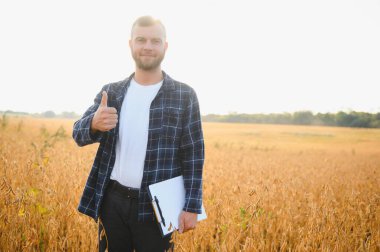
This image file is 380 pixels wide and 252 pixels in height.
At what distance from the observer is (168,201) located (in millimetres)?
1602

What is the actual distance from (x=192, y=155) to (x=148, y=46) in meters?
0.77

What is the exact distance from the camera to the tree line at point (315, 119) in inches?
1345

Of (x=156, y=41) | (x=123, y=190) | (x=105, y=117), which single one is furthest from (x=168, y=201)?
(x=156, y=41)

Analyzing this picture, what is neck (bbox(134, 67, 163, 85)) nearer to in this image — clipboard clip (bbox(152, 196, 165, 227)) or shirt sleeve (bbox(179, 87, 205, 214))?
shirt sleeve (bbox(179, 87, 205, 214))

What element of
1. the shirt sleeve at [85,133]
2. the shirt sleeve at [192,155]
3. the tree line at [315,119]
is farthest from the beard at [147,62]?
the tree line at [315,119]

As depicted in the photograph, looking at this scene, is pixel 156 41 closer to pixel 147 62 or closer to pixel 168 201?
pixel 147 62

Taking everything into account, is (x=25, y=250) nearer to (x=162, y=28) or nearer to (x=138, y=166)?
(x=138, y=166)

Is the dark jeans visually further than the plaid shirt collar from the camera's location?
No

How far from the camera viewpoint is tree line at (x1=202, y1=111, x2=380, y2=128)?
3417cm

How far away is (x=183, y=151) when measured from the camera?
1.74m

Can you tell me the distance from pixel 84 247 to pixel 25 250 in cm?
48

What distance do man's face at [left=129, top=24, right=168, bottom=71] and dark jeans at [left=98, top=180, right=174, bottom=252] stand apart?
2.77 feet

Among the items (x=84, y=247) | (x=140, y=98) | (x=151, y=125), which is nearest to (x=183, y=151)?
(x=151, y=125)

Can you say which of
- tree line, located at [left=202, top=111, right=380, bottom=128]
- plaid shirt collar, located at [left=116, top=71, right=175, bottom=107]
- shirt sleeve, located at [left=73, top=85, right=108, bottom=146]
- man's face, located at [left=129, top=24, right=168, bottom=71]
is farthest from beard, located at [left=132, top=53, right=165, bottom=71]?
tree line, located at [left=202, top=111, right=380, bottom=128]
